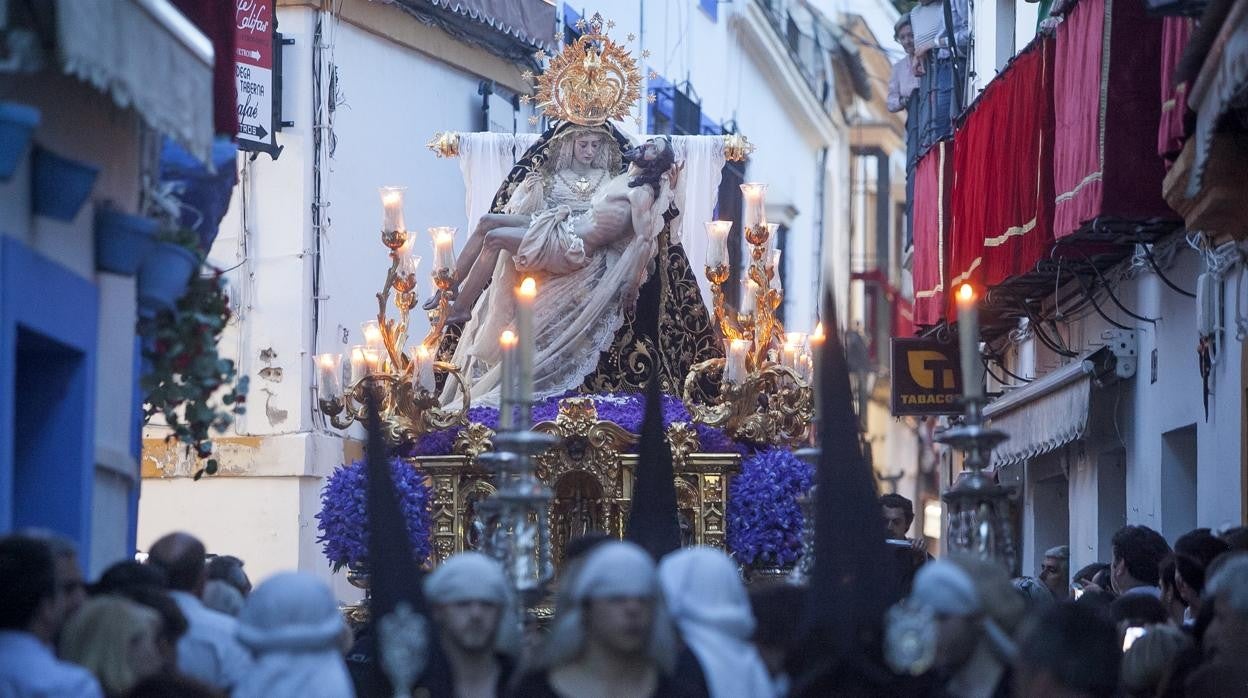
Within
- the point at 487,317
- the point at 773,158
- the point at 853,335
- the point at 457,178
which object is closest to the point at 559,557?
the point at 487,317

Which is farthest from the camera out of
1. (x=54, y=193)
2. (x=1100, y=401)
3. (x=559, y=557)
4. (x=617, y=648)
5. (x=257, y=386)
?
(x=257, y=386)

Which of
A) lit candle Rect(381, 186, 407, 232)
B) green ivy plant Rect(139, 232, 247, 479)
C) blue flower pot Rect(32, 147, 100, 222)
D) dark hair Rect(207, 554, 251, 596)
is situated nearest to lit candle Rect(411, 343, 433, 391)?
lit candle Rect(381, 186, 407, 232)

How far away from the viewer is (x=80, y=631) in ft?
21.4

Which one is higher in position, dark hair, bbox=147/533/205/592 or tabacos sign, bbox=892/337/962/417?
tabacos sign, bbox=892/337/962/417

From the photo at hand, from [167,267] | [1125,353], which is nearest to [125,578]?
[167,267]

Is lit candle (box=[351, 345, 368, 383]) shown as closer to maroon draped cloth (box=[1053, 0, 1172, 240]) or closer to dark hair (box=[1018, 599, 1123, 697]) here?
maroon draped cloth (box=[1053, 0, 1172, 240])

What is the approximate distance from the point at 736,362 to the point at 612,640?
7.54 metres

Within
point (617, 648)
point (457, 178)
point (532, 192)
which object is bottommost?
point (617, 648)

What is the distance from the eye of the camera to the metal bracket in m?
16.2

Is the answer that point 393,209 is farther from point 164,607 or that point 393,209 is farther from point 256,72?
point 164,607

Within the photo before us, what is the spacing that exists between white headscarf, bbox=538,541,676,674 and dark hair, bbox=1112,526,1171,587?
4.87 m

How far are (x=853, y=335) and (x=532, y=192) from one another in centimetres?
1528

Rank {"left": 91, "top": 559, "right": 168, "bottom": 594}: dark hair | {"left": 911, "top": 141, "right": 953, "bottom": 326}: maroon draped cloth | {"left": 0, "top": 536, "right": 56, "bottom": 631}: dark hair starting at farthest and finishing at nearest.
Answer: {"left": 911, "top": 141, "right": 953, "bottom": 326}: maroon draped cloth, {"left": 91, "top": 559, "right": 168, "bottom": 594}: dark hair, {"left": 0, "top": 536, "right": 56, "bottom": 631}: dark hair

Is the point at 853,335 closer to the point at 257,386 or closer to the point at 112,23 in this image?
the point at 257,386
